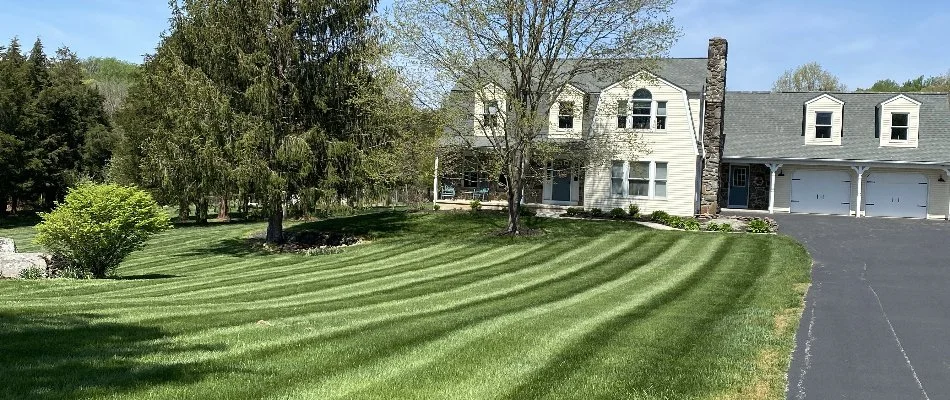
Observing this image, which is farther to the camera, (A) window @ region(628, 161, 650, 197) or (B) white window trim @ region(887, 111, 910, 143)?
(B) white window trim @ region(887, 111, 910, 143)

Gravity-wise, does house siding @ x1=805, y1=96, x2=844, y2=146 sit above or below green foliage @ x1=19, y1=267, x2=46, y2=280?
above

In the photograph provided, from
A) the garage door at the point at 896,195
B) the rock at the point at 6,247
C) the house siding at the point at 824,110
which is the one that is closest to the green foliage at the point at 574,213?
the house siding at the point at 824,110

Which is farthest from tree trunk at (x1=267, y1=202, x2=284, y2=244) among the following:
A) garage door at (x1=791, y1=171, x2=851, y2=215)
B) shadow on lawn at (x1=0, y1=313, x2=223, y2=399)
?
garage door at (x1=791, y1=171, x2=851, y2=215)

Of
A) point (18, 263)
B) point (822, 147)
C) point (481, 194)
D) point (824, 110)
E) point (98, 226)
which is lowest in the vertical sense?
point (18, 263)

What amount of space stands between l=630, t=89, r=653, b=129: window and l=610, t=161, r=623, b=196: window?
5.76ft

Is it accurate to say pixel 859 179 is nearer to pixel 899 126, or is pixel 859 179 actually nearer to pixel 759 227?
pixel 899 126

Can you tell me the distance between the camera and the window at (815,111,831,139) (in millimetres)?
31766

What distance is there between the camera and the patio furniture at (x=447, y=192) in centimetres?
3262

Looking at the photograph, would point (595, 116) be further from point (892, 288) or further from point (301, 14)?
point (892, 288)

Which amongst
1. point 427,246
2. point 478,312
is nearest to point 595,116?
point 427,246

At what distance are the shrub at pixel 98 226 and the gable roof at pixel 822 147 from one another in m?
24.9

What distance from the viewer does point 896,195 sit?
101 feet

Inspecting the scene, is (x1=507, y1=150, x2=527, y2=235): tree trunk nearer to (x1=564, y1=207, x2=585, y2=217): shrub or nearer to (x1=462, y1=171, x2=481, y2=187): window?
(x1=564, y1=207, x2=585, y2=217): shrub

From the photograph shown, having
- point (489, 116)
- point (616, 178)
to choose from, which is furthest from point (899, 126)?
point (489, 116)
